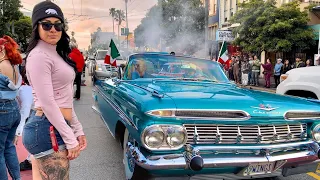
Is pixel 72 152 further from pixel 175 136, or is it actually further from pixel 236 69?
pixel 236 69

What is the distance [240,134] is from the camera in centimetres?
283

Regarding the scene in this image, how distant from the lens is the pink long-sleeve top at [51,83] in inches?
71.1

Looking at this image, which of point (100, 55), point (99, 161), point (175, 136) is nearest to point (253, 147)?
point (175, 136)

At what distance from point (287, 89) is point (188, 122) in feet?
12.8

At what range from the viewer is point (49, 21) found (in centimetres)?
193

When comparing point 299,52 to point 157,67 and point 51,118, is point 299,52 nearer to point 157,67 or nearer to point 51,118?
point 157,67

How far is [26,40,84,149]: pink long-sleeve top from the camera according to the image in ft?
5.92

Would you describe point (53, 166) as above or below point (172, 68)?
below

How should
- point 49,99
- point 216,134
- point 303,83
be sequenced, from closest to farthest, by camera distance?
point 49,99 → point 216,134 → point 303,83

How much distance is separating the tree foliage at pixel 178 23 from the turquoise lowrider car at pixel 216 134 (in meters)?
25.0

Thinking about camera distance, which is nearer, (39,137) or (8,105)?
(39,137)

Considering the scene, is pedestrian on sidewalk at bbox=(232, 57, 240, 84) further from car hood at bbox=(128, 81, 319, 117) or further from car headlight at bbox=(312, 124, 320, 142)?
car headlight at bbox=(312, 124, 320, 142)

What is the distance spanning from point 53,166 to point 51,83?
53cm

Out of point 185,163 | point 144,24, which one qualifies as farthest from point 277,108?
point 144,24
